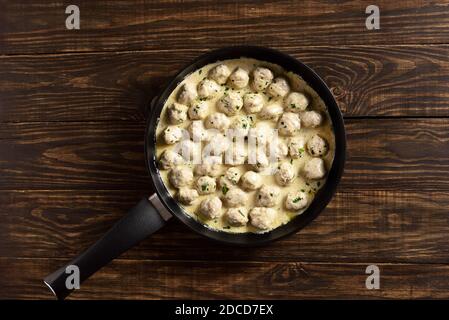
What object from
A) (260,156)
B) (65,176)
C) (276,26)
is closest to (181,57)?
(276,26)

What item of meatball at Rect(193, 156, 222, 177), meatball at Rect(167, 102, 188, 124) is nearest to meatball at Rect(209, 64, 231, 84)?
meatball at Rect(167, 102, 188, 124)

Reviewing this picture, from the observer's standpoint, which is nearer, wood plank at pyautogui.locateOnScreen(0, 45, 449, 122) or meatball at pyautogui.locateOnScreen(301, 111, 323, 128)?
meatball at pyautogui.locateOnScreen(301, 111, 323, 128)

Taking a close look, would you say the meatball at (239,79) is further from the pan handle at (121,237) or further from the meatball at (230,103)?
the pan handle at (121,237)

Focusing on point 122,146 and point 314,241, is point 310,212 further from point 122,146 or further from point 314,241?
point 122,146

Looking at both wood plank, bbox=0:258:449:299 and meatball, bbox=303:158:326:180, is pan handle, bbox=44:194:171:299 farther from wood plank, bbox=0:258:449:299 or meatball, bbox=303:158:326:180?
meatball, bbox=303:158:326:180

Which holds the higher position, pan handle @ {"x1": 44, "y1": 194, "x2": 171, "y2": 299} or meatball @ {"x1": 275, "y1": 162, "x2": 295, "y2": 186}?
meatball @ {"x1": 275, "y1": 162, "x2": 295, "y2": 186}
